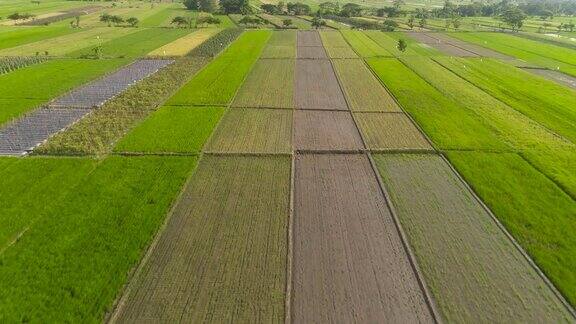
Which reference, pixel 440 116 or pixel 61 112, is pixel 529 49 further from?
pixel 61 112

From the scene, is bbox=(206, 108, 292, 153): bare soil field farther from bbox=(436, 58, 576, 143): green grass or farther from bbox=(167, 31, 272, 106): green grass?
bbox=(436, 58, 576, 143): green grass

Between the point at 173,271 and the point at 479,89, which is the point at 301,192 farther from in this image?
the point at 479,89

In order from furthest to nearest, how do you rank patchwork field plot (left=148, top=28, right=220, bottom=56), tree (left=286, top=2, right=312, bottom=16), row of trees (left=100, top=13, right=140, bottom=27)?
tree (left=286, top=2, right=312, bottom=16), row of trees (left=100, top=13, right=140, bottom=27), patchwork field plot (left=148, top=28, right=220, bottom=56)

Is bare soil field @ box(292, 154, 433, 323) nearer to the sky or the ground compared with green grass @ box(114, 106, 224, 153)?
nearer to the ground

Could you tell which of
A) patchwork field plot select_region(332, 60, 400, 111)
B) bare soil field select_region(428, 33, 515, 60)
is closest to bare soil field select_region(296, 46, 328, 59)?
patchwork field plot select_region(332, 60, 400, 111)

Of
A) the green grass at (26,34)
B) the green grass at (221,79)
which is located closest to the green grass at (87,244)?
the green grass at (221,79)

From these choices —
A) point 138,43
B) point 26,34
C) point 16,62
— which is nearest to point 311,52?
point 138,43

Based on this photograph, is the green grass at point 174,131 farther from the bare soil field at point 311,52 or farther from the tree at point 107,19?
the tree at point 107,19
